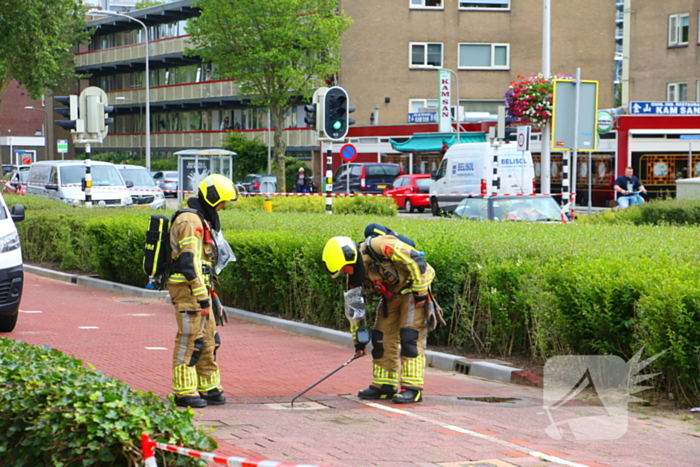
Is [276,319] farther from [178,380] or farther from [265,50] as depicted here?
[265,50]

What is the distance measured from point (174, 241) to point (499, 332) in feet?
12.2

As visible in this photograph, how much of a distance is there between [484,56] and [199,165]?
21.5 meters

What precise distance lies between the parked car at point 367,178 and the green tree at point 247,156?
13944 mm

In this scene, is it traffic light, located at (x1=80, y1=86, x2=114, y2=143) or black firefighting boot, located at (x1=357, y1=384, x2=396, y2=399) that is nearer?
black firefighting boot, located at (x1=357, y1=384, x2=396, y2=399)

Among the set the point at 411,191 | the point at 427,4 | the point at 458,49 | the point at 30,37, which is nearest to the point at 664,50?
the point at 458,49

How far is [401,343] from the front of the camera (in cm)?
751

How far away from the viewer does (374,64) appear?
53.1m

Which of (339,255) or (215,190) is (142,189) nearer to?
(215,190)

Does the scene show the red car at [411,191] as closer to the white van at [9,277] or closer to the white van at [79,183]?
the white van at [79,183]

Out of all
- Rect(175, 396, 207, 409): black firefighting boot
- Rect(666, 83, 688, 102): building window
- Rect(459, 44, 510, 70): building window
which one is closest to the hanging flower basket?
Rect(175, 396, 207, 409): black firefighting boot

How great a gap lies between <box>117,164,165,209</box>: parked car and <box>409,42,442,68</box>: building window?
25.3m

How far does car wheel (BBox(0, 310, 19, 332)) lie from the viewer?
1065 cm

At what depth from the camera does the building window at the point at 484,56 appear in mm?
52906

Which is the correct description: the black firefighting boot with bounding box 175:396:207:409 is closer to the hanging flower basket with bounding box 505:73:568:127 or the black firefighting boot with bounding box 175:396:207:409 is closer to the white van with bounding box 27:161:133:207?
the hanging flower basket with bounding box 505:73:568:127
